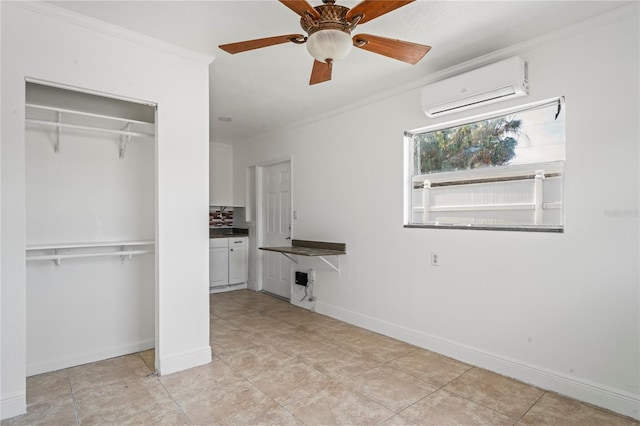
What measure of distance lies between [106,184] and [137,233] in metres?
0.49

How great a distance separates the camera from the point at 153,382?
2564 millimetres

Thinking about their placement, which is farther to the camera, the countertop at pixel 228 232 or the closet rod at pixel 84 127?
the countertop at pixel 228 232

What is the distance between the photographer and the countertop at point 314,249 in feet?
13.0

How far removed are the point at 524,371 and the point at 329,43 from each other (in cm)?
260

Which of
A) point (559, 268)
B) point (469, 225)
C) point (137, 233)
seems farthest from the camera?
point (137, 233)

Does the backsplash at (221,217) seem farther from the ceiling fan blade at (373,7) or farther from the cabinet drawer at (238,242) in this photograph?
the ceiling fan blade at (373,7)

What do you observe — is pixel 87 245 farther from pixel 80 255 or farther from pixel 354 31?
pixel 354 31

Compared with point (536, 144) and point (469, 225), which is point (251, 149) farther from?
point (536, 144)

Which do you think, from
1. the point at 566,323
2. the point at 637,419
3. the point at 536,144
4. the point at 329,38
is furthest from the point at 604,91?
the point at 637,419

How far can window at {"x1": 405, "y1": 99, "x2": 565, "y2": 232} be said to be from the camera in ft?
8.42

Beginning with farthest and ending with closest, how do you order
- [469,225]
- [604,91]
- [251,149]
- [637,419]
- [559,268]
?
[251,149] → [469,225] → [559,268] → [604,91] → [637,419]

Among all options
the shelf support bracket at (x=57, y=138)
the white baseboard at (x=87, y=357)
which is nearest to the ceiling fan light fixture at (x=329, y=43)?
the shelf support bracket at (x=57, y=138)

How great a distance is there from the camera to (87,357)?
9.48ft

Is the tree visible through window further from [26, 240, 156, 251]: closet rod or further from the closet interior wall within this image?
[26, 240, 156, 251]: closet rod
